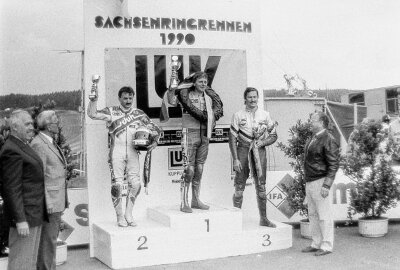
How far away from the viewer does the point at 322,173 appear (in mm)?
6906

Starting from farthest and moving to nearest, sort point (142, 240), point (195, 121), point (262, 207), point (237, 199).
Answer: point (237, 199) → point (262, 207) → point (195, 121) → point (142, 240)

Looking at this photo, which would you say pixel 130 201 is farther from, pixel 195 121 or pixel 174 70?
pixel 174 70

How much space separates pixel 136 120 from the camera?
7.14m

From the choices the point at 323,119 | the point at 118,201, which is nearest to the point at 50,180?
the point at 118,201

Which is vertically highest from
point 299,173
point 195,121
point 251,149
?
point 195,121

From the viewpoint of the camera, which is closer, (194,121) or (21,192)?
(21,192)

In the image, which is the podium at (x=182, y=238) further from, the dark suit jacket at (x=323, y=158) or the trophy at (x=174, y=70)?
the trophy at (x=174, y=70)

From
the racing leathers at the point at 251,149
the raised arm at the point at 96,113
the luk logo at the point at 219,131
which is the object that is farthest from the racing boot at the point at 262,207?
the raised arm at the point at 96,113

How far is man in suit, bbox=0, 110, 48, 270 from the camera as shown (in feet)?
15.7

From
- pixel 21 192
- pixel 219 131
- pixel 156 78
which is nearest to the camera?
pixel 21 192

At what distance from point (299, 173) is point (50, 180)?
3976mm

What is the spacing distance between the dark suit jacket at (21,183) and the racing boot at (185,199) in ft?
7.88

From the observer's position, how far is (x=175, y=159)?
8.02m

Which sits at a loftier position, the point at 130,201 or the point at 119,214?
the point at 130,201
